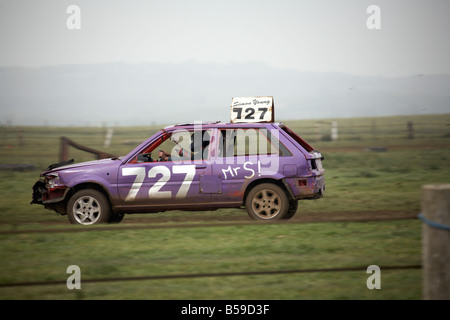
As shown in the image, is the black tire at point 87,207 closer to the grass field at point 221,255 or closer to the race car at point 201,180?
the race car at point 201,180

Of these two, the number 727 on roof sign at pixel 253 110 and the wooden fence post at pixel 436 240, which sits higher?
the number 727 on roof sign at pixel 253 110

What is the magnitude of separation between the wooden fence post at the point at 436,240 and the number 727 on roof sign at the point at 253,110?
Result: 647cm

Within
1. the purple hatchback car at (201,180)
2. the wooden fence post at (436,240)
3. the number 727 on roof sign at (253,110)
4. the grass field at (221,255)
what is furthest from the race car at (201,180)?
the wooden fence post at (436,240)

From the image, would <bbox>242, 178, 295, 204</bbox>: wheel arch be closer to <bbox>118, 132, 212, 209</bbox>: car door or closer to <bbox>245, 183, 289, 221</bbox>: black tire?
<bbox>245, 183, 289, 221</bbox>: black tire

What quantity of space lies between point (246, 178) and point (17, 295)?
488cm

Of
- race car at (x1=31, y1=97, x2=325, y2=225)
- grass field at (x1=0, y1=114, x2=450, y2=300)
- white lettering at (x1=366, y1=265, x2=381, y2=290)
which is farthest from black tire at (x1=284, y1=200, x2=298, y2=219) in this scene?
white lettering at (x1=366, y1=265, x2=381, y2=290)

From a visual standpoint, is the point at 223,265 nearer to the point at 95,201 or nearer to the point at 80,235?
the point at 80,235

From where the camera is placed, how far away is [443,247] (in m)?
4.21

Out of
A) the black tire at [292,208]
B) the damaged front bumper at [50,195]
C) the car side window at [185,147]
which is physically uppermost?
the car side window at [185,147]

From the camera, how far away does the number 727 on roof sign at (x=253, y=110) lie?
10.6 meters

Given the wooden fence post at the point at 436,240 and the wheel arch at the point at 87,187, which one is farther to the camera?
the wheel arch at the point at 87,187

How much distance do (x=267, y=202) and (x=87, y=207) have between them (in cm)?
296

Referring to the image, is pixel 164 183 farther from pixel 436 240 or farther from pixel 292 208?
pixel 436 240
